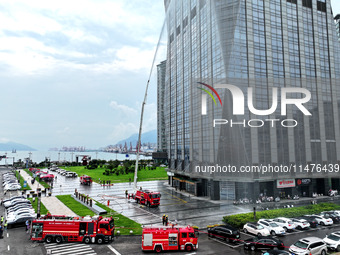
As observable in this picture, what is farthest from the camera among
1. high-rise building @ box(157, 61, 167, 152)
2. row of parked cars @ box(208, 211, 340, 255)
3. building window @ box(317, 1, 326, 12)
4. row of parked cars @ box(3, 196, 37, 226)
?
high-rise building @ box(157, 61, 167, 152)

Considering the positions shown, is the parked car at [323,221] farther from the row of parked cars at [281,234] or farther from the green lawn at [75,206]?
the green lawn at [75,206]

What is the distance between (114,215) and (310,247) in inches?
1092

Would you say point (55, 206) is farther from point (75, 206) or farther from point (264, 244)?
point (264, 244)

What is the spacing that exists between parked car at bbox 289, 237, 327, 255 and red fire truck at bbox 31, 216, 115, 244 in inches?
765

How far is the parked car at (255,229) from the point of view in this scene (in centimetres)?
2992

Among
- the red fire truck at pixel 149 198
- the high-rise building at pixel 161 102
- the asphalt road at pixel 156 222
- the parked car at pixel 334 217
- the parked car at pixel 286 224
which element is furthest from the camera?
the high-rise building at pixel 161 102

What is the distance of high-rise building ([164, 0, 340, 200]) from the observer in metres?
49.9

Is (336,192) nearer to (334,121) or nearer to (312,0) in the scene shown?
(334,121)

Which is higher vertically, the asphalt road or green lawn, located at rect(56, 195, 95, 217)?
green lawn, located at rect(56, 195, 95, 217)

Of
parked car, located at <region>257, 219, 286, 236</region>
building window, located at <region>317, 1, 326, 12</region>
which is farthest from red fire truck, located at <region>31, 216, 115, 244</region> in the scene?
building window, located at <region>317, 1, 326, 12</region>

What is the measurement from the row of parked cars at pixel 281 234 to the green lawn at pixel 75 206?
2117cm

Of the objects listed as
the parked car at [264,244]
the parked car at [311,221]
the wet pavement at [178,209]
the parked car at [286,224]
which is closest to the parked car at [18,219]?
the wet pavement at [178,209]

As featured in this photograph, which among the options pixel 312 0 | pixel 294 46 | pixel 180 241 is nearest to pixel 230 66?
pixel 294 46

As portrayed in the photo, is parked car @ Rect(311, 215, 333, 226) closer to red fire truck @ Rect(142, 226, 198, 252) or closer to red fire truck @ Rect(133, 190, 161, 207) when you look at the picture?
red fire truck @ Rect(142, 226, 198, 252)
